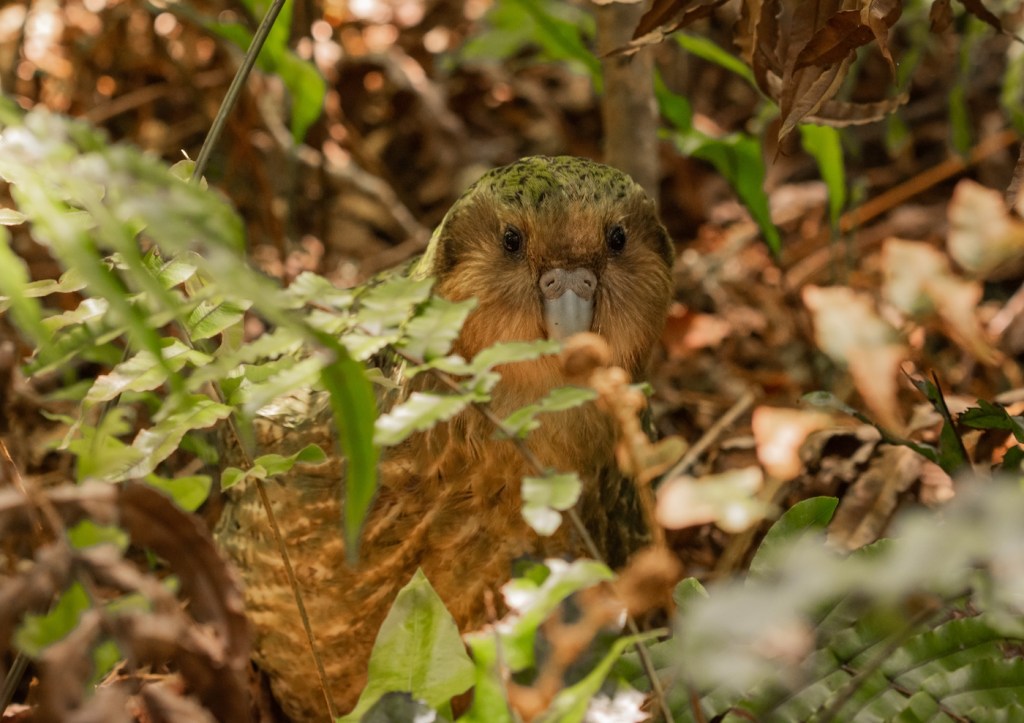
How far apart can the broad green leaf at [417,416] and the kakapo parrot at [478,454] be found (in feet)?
2.86

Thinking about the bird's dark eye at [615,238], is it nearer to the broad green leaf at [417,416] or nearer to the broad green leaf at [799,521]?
the broad green leaf at [799,521]

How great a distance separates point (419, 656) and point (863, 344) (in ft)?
3.35

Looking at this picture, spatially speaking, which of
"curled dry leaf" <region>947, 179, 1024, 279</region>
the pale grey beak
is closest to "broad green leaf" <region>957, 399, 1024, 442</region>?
"curled dry leaf" <region>947, 179, 1024, 279</region>

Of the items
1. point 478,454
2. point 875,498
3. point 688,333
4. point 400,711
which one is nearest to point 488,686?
point 400,711

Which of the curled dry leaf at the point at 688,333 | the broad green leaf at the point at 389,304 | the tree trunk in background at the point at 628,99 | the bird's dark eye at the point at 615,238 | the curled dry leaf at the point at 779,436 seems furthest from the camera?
the curled dry leaf at the point at 688,333

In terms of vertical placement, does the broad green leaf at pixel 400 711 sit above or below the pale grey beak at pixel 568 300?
A: below

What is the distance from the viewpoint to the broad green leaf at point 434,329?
145 centimetres

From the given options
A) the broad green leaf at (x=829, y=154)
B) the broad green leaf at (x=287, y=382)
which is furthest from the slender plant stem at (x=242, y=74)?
the broad green leaf at (x=829, y=154)

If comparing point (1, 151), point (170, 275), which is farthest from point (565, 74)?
point (1, 151)

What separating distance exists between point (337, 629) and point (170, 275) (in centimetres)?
102

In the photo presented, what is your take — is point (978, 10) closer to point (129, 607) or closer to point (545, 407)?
point (545, 407)

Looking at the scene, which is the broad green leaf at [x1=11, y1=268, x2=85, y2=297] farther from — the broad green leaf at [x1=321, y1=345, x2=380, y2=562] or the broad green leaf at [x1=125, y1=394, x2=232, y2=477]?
the broad green leaf at [x1=321, y1=345, x2=380, y2=562]

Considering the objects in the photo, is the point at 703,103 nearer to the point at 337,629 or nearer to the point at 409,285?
the point at 337,629

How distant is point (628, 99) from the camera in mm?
3232
